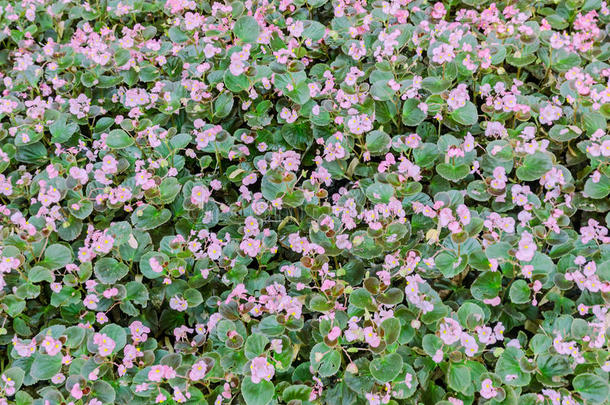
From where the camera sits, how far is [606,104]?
194cm

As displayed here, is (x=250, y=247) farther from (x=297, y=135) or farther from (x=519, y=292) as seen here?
(x=519, y=292)

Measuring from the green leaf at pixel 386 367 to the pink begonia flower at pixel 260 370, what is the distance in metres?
0.28

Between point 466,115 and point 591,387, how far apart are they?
3.27 ft

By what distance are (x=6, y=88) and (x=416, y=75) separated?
1897 millimetres

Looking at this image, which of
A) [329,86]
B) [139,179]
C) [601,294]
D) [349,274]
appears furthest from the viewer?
[329,86]

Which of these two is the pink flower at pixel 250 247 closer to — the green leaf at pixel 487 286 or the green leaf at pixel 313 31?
the green leaf at pixel 487 286

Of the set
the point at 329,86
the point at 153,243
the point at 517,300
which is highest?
the point at 329,86

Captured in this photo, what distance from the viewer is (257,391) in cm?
147

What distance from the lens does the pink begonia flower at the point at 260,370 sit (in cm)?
145

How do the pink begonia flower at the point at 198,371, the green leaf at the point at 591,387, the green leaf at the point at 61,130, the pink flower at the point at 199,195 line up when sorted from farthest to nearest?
the green leaf at the point at 61,130, the pink flower at the point at 199,195, the pink begonia flower at the point at 198,371, the green leaf at the point at 591,387

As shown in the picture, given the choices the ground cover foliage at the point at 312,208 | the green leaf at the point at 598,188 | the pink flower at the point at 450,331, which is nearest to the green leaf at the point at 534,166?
the ground cover foliage at the point at 312,208

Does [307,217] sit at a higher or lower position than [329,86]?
lower

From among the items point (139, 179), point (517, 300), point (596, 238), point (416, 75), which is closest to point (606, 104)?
point (596, 238)

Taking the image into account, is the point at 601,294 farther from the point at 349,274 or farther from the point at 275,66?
the point at 275,66
